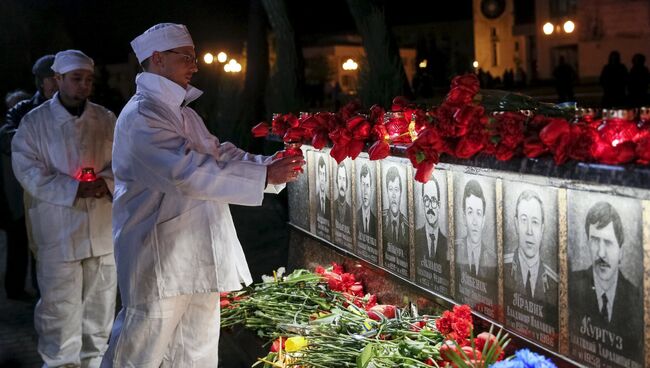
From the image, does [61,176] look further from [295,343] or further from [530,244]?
[530,244]

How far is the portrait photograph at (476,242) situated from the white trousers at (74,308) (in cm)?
315

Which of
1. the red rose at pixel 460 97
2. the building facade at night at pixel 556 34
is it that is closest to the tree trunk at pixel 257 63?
the red rose at pixel 460 97

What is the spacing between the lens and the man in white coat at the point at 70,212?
20.5 feet

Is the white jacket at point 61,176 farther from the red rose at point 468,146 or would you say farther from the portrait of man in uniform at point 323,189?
the red rose at point 468,146

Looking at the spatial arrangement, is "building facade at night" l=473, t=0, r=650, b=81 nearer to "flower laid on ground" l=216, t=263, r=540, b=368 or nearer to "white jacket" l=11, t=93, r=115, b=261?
"flower laid on ground" l=216, t=263, r=540, b=368

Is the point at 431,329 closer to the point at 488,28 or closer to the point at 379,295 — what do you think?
the point at 379,295

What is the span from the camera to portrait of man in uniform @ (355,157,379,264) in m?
5.48

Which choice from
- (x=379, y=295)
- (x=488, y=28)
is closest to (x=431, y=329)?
(x=379, y=295)

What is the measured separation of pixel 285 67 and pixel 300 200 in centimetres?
631

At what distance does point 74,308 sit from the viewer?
6.28 m

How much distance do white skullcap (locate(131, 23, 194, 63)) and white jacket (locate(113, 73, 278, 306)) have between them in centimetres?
16

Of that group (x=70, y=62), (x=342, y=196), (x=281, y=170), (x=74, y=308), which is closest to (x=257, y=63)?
(x=70, y=62)

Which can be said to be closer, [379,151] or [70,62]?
[379,151]

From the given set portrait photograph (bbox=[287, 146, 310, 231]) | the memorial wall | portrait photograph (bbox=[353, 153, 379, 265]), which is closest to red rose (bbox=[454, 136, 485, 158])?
the memorial wall
